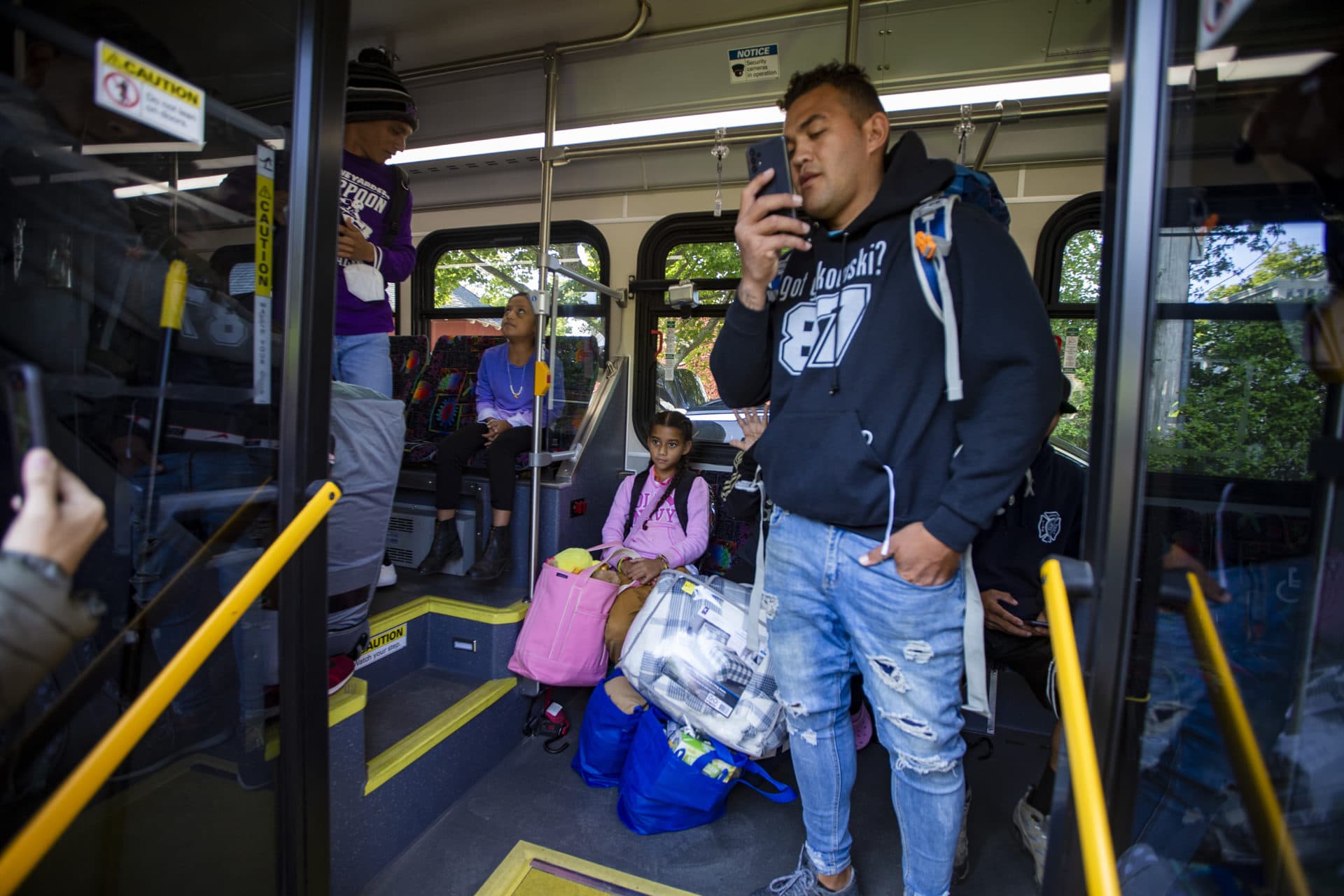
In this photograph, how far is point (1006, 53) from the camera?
101 inches

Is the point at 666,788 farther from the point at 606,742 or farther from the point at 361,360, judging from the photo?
the point at 361,360

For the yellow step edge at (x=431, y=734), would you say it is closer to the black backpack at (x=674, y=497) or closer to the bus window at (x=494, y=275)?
the black backpack at (x=674, y=497)

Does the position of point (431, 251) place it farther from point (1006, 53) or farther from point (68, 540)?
point (68, 540)

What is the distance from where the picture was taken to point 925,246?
129cm

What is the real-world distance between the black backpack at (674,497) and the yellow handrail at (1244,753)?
2.31 m

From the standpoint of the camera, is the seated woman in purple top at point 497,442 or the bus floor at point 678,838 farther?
the seated woman in purple top at point 497,442

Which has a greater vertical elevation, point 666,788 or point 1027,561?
point 1027,561

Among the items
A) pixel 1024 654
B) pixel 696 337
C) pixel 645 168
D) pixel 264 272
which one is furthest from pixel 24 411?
pixel 645 168

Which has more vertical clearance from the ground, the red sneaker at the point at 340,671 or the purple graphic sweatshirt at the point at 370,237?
the purple graphic sweatshirt at the point at 370,237

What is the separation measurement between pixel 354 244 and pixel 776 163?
4.64 feet

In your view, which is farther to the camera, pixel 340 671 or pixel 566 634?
pixel 566 634

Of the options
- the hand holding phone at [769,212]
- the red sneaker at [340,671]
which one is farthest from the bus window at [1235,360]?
the red sneaker at [340,671]

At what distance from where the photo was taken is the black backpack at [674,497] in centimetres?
312

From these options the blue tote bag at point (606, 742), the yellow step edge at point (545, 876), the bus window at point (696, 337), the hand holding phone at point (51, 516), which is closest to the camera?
the hand holding phone at point (51, 516)
